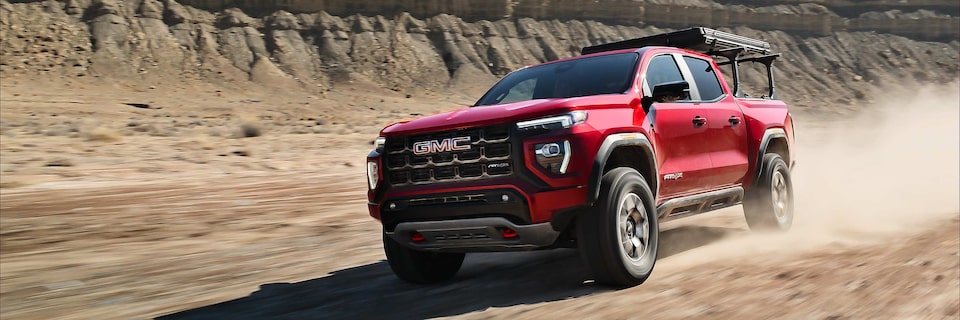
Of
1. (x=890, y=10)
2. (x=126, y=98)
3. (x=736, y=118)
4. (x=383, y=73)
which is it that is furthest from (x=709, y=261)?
(x=890, y=10)

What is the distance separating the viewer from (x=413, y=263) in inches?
232

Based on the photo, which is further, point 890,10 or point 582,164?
point 890,10

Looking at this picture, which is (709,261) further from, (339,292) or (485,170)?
(339,292)

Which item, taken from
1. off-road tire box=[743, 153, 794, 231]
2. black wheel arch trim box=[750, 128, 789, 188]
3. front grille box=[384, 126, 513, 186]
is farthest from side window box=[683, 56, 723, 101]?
front grille box=[384, 126, 513, 186]

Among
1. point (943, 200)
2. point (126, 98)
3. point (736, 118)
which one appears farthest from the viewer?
point (126, 98)

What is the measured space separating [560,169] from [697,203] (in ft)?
5.96

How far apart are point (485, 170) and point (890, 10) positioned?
77.7 m

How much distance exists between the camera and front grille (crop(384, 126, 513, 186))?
16.7ft

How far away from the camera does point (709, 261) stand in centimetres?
637

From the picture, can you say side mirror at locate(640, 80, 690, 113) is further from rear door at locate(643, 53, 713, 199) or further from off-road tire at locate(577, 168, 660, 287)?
off-road tire at locate(577, 168, 660, 287)

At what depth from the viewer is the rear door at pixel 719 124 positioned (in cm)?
668

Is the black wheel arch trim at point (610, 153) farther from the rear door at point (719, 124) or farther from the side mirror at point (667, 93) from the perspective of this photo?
the rear door at point (719, 124)

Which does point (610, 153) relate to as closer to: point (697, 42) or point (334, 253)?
point (697, 42)

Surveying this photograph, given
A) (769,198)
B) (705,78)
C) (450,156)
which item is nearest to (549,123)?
(450,156)
